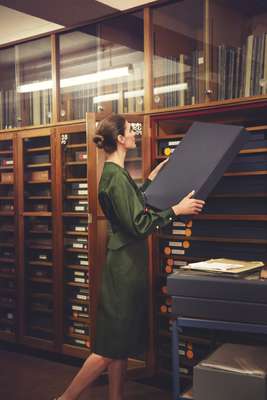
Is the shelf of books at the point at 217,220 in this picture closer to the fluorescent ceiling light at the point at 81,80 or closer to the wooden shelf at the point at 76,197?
the fluorescent ceiling light at the point at 81,80

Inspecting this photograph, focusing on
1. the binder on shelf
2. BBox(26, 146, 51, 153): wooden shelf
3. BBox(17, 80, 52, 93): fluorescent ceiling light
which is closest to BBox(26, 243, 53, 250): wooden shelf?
BBox(26, 146, 51, 153): wooden shelf

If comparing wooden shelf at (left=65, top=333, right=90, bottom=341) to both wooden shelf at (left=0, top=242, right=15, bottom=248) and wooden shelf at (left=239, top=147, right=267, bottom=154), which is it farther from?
wooden shelf at (left=239, top=147, right=267, bottom=154)

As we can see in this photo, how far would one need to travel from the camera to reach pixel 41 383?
3.37m

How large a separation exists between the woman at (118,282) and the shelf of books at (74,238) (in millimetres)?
1002

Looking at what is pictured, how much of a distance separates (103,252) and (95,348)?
2.25 feet

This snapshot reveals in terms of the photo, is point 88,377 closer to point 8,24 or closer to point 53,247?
point 53,247

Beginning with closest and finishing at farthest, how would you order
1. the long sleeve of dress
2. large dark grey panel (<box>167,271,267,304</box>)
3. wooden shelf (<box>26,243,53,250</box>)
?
large dark grey panel (<box>167,271,267,304</box>) < the long sleeve of dress < wooden shelf (<box>26,243,53,250</box>)

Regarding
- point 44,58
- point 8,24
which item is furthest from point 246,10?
point 8,24

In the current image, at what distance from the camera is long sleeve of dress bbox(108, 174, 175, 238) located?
2586 mm

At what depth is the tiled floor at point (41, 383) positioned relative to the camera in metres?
3.18

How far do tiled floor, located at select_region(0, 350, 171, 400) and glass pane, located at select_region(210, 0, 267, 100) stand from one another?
1.79 metres

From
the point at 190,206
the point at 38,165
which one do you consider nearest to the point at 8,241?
the point at 38,165

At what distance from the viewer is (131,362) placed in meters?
3.38

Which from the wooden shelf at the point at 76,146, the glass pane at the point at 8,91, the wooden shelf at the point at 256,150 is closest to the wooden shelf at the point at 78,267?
the wooden shelf at the point at 76,146
